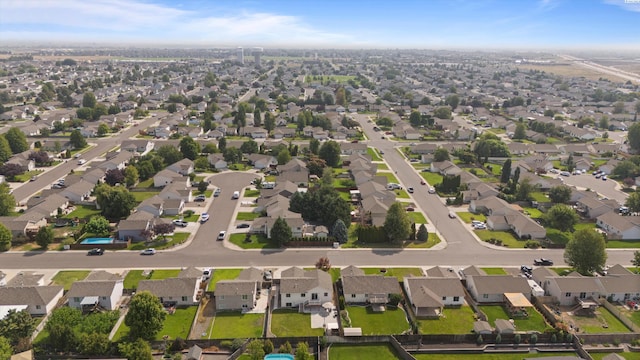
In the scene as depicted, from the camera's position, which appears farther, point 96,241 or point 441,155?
point 441,155

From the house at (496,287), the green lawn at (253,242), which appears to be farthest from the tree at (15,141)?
the house at (496,287)

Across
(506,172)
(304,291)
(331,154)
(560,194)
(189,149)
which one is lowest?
(304,291)

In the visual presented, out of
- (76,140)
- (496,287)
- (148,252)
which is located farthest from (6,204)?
(496,287)

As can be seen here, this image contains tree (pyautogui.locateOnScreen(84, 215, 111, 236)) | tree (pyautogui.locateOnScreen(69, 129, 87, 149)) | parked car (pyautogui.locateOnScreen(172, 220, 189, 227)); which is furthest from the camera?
tree (pyautogui.locateOnScreen(69, 129, 87, 149))

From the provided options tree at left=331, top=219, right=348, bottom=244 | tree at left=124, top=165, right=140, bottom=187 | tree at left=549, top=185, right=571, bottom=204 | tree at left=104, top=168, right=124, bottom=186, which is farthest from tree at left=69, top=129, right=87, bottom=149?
tree at left=549, top=185, right=571, bottom=204

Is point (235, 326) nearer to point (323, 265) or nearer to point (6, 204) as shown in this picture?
point (323, 265)

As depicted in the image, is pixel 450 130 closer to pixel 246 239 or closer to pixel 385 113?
pixel 385 113

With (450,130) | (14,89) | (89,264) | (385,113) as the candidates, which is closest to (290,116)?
(385,113)

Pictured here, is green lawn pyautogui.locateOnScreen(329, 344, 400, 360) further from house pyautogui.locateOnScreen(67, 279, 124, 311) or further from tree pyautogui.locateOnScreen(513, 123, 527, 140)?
tree pyautogui.locateOnScreen(513, 123, 527, 140)
